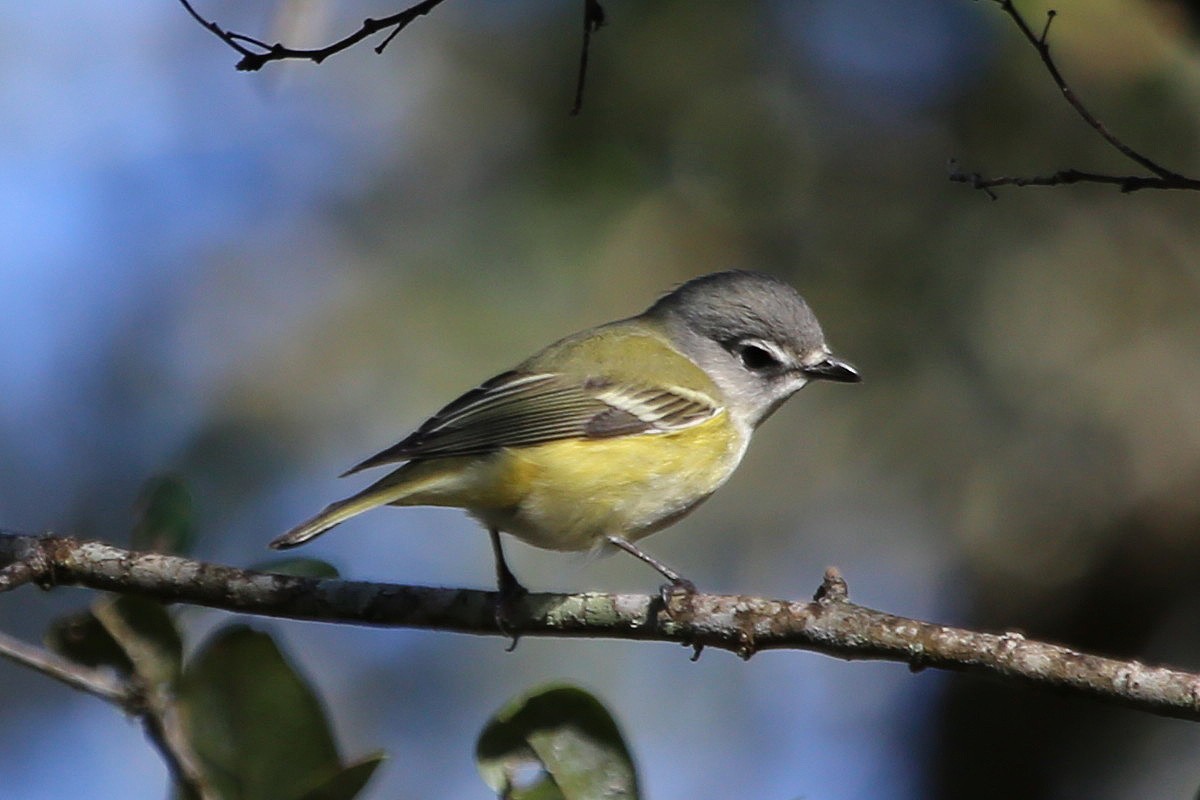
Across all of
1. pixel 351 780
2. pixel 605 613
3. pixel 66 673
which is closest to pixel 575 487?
pixel 605 613

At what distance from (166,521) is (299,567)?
300mm

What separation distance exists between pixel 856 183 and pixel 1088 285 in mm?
1352

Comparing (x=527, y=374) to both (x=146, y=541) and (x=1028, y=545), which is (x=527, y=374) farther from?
(x=1028, y=545)

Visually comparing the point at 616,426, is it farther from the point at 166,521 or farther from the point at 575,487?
the point at 166,521

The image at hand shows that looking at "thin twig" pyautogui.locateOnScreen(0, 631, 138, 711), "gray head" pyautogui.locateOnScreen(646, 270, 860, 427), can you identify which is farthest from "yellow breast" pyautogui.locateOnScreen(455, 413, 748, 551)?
"thin twig" pyautogui.locateOnScreen(0, 631, 138, 711)

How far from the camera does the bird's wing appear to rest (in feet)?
12.1

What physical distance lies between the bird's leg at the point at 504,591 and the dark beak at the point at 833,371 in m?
1.29

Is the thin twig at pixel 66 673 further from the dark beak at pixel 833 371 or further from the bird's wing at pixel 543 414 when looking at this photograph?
the dark beak at pixel 833 371

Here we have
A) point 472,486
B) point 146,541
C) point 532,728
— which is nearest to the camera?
point 532,728

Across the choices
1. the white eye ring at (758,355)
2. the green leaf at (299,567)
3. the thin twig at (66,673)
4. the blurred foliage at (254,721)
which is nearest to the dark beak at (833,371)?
the white eye ring at (758,355)

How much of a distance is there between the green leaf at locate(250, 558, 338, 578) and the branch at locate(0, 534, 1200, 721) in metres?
0.02

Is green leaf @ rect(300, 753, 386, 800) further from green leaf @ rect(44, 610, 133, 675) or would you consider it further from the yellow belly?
the yellow belly

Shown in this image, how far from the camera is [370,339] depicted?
7.43 m

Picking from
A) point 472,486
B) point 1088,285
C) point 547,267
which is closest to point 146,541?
point 472,486
